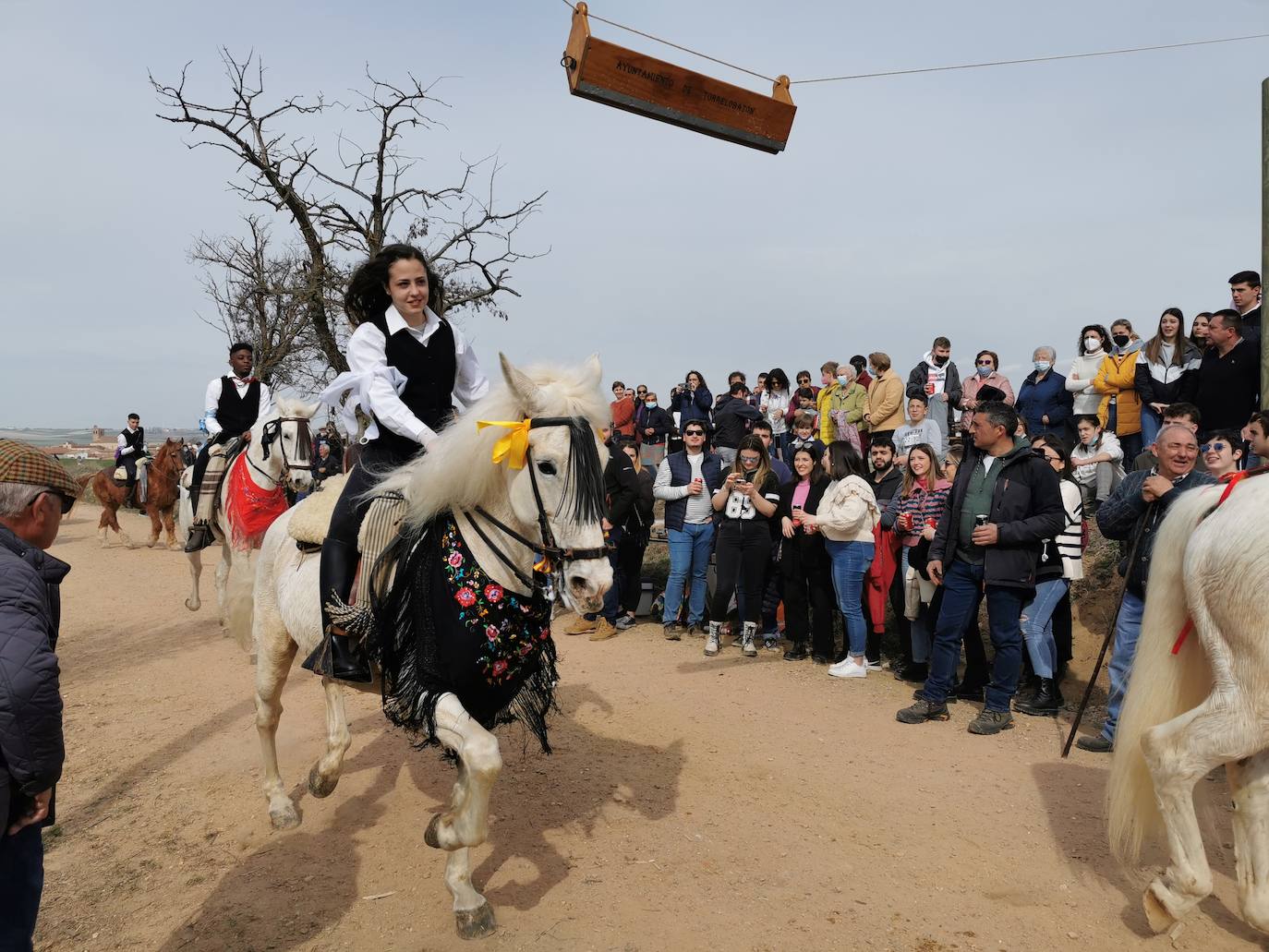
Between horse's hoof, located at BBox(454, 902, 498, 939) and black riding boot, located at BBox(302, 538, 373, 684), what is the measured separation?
116 centimetres

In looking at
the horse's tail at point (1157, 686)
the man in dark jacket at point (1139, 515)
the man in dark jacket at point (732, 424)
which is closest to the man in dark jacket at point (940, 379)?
the man in dark jacket at point (732, 424)

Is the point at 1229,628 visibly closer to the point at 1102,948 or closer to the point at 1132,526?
the point at 1102,948

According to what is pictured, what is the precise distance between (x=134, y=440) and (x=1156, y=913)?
2111 cm

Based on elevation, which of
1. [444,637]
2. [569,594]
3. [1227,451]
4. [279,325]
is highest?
[279,325]

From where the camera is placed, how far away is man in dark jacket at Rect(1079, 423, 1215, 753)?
5.42 metres

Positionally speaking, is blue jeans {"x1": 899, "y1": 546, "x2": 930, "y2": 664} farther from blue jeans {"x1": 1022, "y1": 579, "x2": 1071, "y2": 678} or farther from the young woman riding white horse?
the young woman riding white horse

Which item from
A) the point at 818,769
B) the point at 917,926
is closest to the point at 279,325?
the point at 818,769

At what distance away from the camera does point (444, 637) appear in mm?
3660

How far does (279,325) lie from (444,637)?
23.2 metres

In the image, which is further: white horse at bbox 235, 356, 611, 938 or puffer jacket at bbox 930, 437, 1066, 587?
puffer jacket at bbox 930, 437, 1066, 587

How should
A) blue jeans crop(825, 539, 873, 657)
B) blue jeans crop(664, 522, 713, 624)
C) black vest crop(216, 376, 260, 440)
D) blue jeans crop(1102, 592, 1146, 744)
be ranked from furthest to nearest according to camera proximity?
1. black vest crop(216, 376, 260, 440)
2. blue jeans crop(664, 522, 713, 624)
3. blue jeans crop(825, 539, 873, 657)
4. blue jeans crop(1102, 592, 1146, 744)

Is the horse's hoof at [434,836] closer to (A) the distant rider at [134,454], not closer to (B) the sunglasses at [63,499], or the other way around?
(B) the sunglasses at [63,499]

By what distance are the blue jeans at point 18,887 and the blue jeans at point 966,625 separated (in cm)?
590

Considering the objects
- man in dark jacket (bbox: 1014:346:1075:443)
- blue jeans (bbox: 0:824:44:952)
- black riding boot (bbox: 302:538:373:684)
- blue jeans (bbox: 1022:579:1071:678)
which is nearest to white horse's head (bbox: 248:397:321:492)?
black riding boot (bbox: 302:538:373:684)
